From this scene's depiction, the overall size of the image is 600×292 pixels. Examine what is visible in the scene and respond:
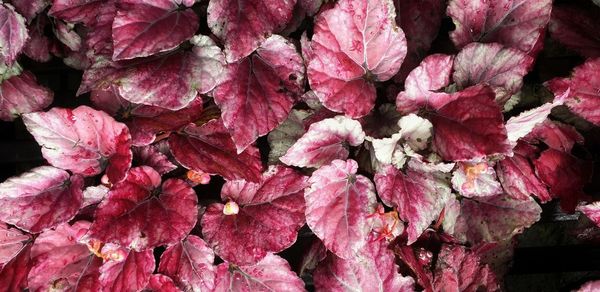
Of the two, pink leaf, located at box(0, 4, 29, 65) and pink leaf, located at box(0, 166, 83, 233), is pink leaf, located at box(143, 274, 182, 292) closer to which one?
pink leaf, located at box(0, 166, 83, 233)

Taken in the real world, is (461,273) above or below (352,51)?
below

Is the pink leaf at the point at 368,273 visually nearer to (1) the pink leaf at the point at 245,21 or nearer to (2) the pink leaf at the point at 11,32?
(1) the pink leaf at the point at 245,21

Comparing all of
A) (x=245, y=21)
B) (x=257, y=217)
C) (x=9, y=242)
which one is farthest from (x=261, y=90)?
(x=9, y=242)

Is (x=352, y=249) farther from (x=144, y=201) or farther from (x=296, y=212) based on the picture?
(x=144, y=201)

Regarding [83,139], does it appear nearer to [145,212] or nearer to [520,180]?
[145,212]

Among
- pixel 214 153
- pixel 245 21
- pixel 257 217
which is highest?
pixel 245 21

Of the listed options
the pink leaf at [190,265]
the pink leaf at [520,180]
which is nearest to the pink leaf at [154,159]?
the pink leaf at [190,265]
